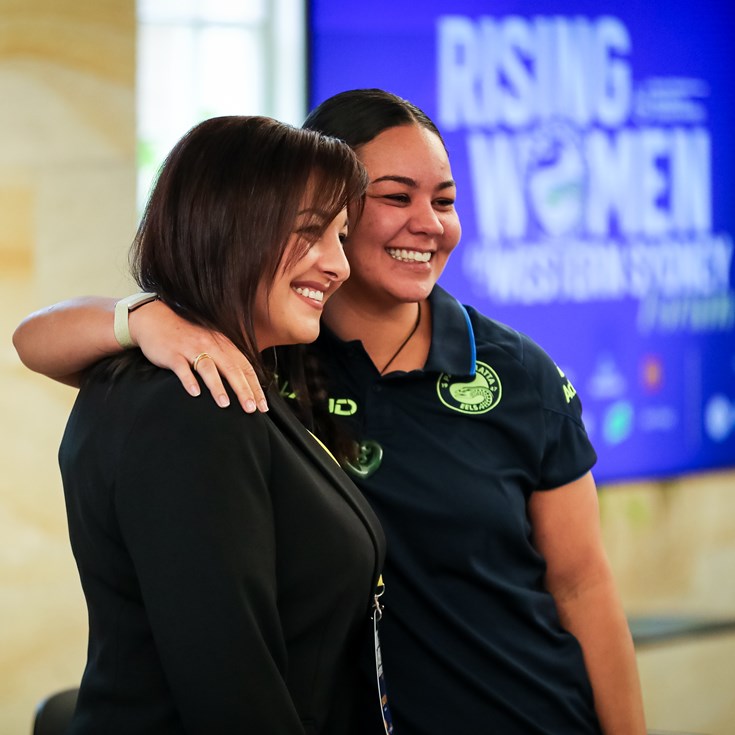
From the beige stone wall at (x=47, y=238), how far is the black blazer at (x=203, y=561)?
4.14ft

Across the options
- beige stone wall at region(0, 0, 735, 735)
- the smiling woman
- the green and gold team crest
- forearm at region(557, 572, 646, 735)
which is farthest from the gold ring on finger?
beige stone wall at region(0, 0, 735, 735)

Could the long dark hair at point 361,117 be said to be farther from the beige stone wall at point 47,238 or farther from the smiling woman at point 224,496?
the beige stone wall at point 47,238

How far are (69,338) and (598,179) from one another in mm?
2372

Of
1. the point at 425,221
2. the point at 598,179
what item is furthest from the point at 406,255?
Result: the point at 598,179

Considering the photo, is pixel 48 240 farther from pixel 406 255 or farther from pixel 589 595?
pixel 589 595

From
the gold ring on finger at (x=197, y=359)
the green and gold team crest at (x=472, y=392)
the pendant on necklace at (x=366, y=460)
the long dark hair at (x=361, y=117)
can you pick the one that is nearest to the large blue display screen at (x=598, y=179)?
the long dark hair at (x=361, y=117)

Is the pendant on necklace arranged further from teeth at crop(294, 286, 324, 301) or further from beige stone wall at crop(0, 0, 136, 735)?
beige stone wall at crop(0, 0, 136, 735)

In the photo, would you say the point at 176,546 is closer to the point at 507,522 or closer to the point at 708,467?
the point at 507,522

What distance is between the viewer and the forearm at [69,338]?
1.45 m

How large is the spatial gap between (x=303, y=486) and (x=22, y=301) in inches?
57.2

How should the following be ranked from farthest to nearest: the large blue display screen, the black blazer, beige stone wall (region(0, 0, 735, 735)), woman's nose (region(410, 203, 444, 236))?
the large blue display screen → beige stone wall (region(0, 0, 735, 735)) → woman's nose (region(410, 203, 444, 236)) → the black blazer

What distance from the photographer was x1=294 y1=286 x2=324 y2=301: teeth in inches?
57.5

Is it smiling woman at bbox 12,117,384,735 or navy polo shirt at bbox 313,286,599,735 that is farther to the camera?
navy polo shirt at bbox 313,286,599,735

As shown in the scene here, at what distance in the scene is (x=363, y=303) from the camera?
186cm
